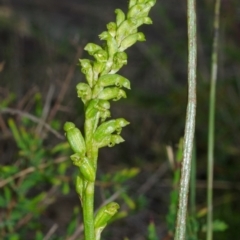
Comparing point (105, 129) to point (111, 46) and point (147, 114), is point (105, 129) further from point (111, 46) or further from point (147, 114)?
point (147, 114)

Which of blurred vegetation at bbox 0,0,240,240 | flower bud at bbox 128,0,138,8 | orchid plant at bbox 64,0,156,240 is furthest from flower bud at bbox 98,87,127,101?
blurred vegetation at bbox 0,0,240,240

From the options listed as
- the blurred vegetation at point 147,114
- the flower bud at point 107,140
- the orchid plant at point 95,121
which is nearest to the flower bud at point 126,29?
the orchid plant at point 95,121

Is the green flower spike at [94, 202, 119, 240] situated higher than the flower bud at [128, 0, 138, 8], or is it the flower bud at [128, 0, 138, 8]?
the flower bud at [128, 0, 138, 8]

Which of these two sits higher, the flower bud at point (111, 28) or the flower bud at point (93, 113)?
the flower bud at point (111, 28)

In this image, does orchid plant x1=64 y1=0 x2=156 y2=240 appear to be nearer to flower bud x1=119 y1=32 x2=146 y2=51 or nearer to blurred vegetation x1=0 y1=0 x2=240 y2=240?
flower bud x1=119 y1=32 x2=146 y2=51

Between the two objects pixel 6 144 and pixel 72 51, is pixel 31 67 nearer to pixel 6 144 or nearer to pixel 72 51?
pixel 72 51

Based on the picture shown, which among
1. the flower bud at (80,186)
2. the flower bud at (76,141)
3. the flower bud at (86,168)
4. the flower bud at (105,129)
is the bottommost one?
the flower bud at (80,186)

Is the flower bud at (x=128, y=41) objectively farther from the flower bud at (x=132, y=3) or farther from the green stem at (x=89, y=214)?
the green stem at (x=89, y=214)

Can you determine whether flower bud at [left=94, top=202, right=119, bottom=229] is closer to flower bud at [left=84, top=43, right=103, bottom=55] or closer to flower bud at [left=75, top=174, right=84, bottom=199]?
flower bud at [left=75, top=174, right=84, bottom=199]

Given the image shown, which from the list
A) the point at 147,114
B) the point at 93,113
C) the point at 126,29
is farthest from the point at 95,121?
the point at 147,114

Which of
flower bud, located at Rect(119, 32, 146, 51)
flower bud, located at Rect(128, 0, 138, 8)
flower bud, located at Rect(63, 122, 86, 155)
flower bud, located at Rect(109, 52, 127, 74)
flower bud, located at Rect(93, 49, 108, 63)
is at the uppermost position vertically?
flower bud, located at Rect(128, 0, 138, 8)

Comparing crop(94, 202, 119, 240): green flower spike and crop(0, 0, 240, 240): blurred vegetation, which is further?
crop(0, 0, 240, 240): blurred vegetation

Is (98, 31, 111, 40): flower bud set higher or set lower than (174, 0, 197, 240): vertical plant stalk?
higher
